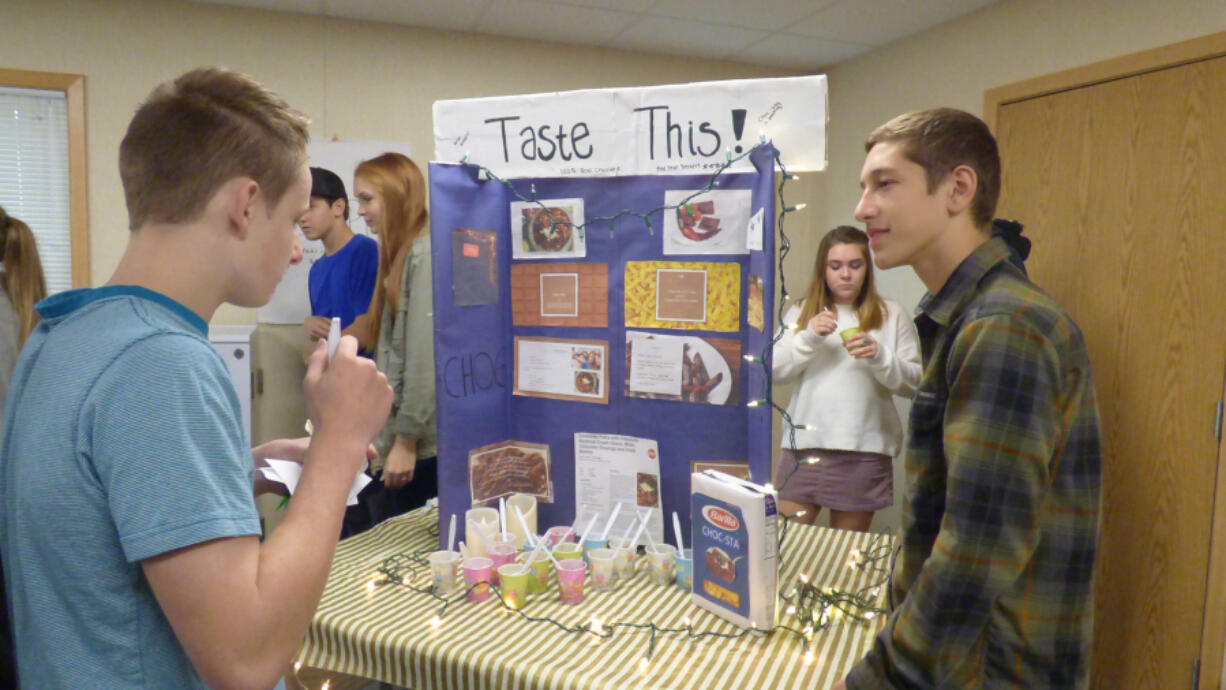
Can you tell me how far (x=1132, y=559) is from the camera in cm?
227

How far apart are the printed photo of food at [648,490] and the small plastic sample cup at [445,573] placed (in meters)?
0.44

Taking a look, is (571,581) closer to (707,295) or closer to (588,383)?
(588,383)

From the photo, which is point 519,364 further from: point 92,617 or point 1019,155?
point 1019,155

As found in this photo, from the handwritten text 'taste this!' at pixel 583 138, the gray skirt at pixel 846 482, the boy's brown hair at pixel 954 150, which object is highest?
the handwritten text 'taste this!' at pixel 583 138

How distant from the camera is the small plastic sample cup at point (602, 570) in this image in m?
1.40

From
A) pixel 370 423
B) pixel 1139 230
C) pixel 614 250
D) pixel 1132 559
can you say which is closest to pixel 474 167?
pixel 614 250

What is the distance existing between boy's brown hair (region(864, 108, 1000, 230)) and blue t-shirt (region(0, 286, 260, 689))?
1.07 metres

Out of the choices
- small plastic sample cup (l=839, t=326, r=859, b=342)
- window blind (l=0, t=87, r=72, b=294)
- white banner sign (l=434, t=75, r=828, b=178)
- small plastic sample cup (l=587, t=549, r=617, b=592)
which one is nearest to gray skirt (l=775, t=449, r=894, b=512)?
small plastic sample cup (l=839, t=326, r=859, b=342)

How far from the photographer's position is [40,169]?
3023mm

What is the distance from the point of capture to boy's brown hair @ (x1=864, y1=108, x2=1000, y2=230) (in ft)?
3.79

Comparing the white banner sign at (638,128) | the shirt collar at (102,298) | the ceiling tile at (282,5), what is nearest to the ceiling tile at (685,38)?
the ceiling tile at (282,5)

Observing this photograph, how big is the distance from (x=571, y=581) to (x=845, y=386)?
4.81ft

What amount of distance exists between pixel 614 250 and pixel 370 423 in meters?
0.92

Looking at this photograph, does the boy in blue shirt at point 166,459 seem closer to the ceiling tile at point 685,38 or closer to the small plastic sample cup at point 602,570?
the small plastic sample cup at point 602,570
